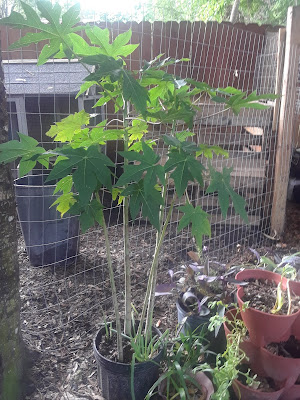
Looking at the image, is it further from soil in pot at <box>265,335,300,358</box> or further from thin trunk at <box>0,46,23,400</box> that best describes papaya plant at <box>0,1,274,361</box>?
soil in pot at <box>265,335,300,358</box>

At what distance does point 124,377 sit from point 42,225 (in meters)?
1.38

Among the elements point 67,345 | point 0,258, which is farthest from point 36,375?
point 0,258

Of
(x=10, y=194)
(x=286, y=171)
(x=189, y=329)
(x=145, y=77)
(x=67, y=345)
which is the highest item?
(x=145, y=77)

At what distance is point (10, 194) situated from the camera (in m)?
1.34

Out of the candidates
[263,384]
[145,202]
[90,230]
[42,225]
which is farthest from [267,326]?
[90,230]

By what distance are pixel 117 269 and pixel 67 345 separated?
79cm

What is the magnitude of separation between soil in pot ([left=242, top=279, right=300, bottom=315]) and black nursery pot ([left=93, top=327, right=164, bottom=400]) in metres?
0.48

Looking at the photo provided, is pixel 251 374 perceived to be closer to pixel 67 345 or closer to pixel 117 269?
pixel 67 345

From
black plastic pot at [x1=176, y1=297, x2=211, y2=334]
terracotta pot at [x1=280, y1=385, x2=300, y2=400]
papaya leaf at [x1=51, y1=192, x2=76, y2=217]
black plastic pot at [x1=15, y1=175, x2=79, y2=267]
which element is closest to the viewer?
papaya leaf at [x1=51, y1=192, x2=76, y2=217]

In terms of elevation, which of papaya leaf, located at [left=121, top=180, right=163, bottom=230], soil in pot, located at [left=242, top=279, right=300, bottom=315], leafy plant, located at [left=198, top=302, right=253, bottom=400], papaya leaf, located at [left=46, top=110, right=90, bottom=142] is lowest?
leafy plant, located at [left=198, top=302, right=253, bottom=400]

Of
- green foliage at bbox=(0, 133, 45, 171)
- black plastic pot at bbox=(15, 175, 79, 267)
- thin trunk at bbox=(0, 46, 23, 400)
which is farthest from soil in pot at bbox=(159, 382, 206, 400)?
black plastic pot at bbox=(15, 175, 79, 267)

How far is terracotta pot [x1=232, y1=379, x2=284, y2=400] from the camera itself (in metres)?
1.50

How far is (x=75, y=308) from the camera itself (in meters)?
2.20

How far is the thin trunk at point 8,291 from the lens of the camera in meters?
1.30
